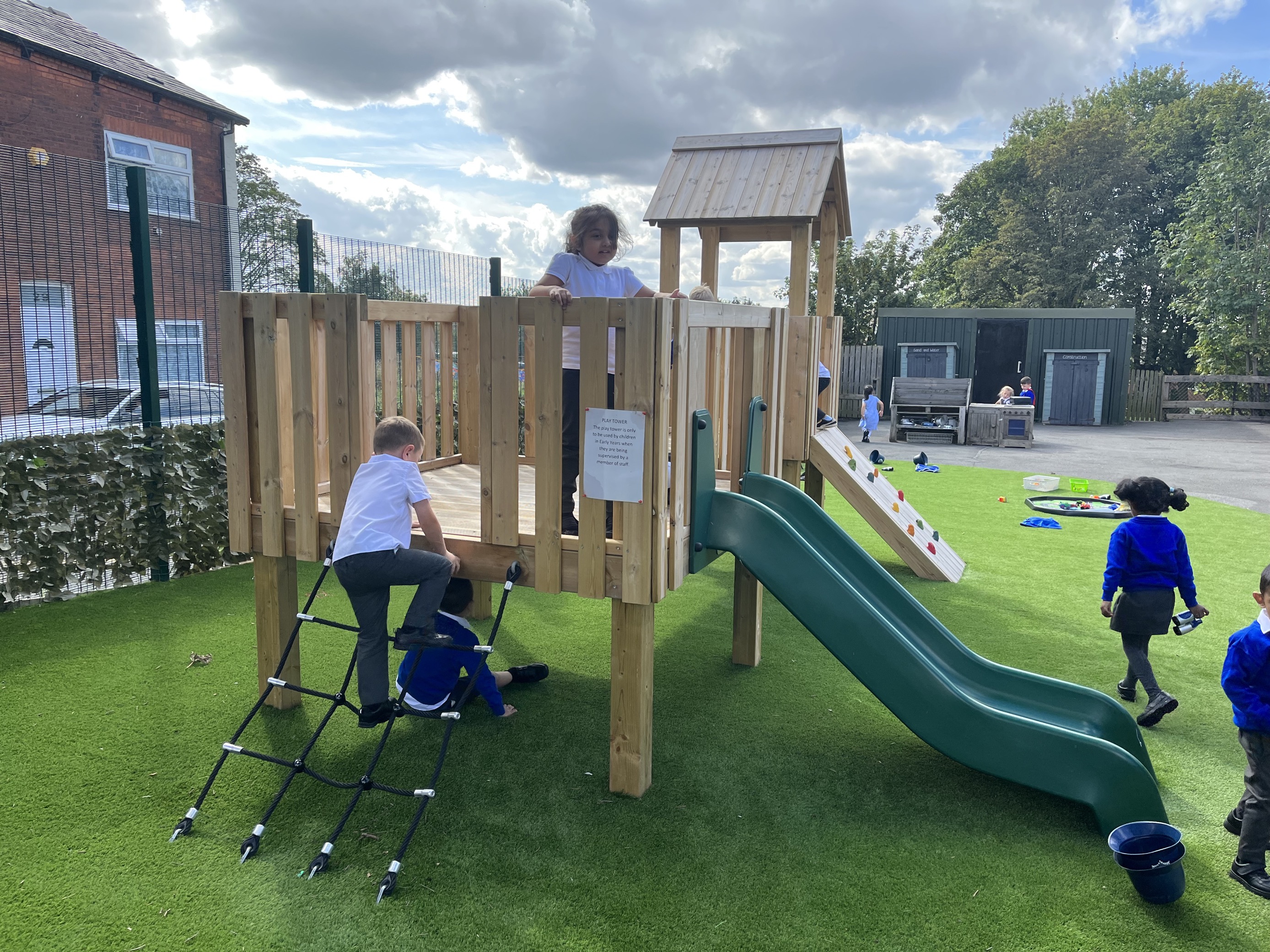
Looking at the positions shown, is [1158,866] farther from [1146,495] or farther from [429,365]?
[429,365]

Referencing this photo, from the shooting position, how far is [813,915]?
121 inches

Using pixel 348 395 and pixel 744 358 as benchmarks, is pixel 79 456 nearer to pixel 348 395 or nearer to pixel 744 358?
pixel 348 395

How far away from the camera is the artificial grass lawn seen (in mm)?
3023

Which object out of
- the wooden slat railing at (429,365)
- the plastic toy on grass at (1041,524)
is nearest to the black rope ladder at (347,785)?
the wooden slat railing at (429,365)

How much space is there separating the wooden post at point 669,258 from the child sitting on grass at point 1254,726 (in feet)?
22.4

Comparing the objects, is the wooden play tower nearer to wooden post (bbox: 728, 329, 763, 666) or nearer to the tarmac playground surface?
wooden post (bbox: 728, 329, 763, 666)

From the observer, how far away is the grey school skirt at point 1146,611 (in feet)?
15.3

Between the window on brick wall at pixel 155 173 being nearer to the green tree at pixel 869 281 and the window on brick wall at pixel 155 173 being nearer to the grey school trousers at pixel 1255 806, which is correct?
the grey school trousers at pixel 1255 806

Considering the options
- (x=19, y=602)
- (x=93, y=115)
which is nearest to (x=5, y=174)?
(x=19, y=602)

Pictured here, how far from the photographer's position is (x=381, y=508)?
384 centimetres

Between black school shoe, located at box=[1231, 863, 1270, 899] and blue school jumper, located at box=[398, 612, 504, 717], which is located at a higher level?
blue school jumper, located at box=[398, 612, 504, 717]

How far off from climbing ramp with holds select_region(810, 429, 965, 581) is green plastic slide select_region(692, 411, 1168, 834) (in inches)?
120

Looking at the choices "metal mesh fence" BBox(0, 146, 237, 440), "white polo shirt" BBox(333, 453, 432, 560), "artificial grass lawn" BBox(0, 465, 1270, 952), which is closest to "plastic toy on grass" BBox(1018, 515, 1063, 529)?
"artificial grass lawn" BBox(0, 465, 1270, 952)

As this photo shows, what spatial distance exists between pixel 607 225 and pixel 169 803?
3477mm
